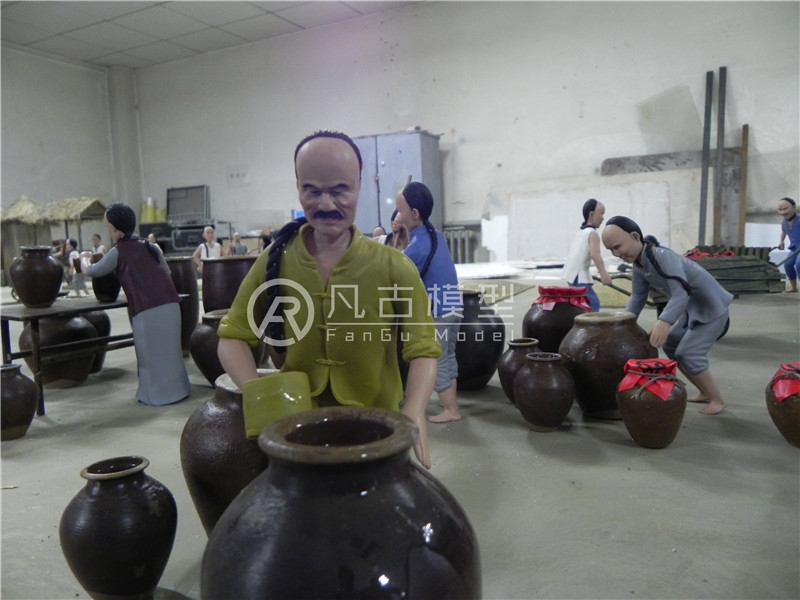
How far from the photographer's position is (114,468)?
86.7 inches

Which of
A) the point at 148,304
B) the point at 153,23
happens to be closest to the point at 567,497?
the point at 148,304

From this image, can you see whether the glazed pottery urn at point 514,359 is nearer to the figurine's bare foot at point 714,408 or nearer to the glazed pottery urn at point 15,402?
the figurine's bare foot at point 714,408

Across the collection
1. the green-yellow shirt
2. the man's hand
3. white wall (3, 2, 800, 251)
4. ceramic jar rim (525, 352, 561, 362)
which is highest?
white wall (3, 2, 800, 251)

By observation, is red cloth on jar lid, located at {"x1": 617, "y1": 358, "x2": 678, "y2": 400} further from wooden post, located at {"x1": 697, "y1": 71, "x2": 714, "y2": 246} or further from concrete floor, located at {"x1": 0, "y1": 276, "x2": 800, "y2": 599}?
wooden post, located at {"x1": 697, "y1": 71, "x2": 714, "y2": 246}

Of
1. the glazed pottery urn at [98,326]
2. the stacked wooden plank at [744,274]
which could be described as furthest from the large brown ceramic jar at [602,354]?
the glazed pottery urn at [98,326]

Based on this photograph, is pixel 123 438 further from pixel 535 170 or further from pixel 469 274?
pixel 535 170

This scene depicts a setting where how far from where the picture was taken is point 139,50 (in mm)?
15117

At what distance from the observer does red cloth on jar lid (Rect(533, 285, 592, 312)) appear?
179 inches

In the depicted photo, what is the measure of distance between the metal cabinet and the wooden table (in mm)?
7427

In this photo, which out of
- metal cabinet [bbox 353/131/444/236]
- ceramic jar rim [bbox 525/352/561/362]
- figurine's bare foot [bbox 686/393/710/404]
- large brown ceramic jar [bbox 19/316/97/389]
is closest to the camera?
ceramic jar rim [bbox 525/352/561/362]

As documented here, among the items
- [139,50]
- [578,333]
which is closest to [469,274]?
[578,333]

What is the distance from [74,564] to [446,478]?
1.80m

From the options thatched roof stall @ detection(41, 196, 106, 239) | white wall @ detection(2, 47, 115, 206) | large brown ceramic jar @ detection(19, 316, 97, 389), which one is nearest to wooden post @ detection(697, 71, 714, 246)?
large brown ceramic jar @ detection(19, 316, 97, 389)

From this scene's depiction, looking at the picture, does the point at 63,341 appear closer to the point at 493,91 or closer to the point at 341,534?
the point at 341,534
